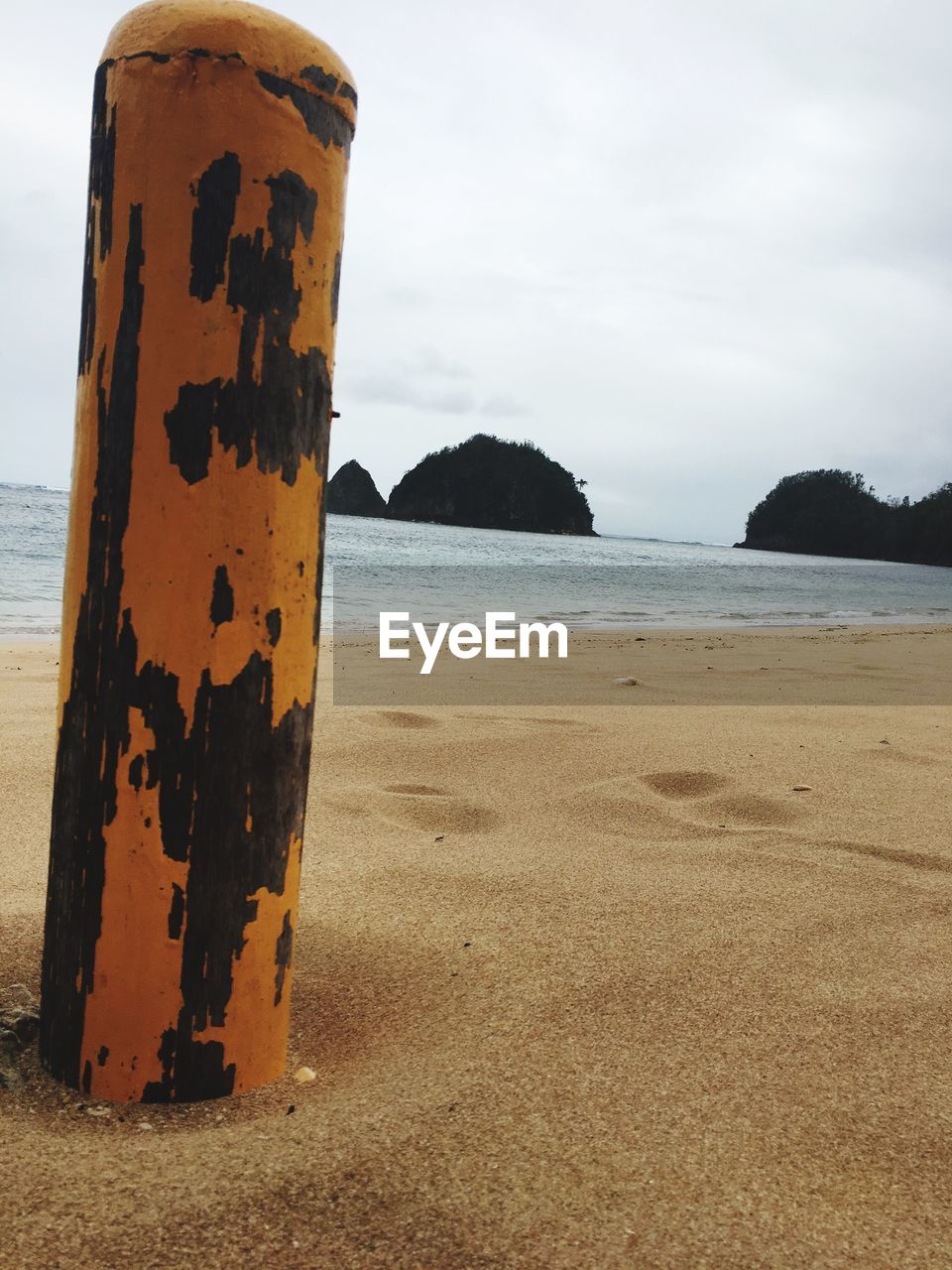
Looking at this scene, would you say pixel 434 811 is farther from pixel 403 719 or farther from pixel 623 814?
pixel 403 719

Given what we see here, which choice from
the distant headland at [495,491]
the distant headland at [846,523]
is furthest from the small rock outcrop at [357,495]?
the distant headland at [846,523]

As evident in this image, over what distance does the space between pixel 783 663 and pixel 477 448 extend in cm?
8543

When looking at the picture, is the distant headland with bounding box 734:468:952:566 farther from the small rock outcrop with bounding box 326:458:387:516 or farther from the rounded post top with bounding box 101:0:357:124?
the rounded post top with bounding box 101:0:357:124

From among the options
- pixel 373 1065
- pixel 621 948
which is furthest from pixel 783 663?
pixel 373 1065

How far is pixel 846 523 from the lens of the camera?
8750 cm

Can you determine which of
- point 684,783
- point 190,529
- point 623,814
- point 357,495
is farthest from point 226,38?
point 357,495

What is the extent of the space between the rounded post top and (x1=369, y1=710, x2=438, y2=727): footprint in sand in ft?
9.75

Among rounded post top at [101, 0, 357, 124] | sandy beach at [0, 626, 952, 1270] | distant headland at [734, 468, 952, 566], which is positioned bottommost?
sandy beach at [0, 626, 952, 1270]

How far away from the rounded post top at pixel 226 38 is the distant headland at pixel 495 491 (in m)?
85.8

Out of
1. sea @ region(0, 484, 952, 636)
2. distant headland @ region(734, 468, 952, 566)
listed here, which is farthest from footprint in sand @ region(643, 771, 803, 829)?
distant headland @ region(734, 468, 952, 566)

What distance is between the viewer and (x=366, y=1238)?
100 centimetres

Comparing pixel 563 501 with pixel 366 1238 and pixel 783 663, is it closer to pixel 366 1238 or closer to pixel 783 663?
pixel 783 663

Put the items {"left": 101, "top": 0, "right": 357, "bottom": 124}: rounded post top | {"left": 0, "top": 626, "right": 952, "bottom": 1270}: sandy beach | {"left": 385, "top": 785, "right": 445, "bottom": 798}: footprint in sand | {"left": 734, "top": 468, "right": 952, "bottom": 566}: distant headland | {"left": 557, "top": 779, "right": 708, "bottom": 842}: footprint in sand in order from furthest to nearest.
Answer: {"left": 734, "top": 468, "right": 952, "bottom": 566}: distant headland → {"left": 385, "top": 785, "right": 445, "bottom": 798}: footprint in sand → {"left": 557, "top": 779, "right": 708, "bottom": 842}: footprint in sand → {"left": 101, "top": 0, "right": 357, "bottom": 124}: rounded post top → {"left": 0, "top": 626, "right": 952, "bottom": 1270}: sandy beach

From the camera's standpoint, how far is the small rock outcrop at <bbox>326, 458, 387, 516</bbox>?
9806cm
